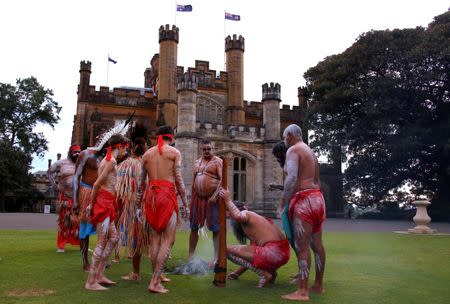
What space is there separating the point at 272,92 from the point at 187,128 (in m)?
6.20

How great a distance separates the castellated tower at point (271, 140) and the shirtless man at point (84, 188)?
20.6 meters

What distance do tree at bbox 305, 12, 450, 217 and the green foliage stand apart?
84.2ft

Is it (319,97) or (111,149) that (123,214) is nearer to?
(111,149)

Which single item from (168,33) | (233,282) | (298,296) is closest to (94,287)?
(233,282)

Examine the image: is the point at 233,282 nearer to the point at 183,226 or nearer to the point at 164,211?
the point at 164,211

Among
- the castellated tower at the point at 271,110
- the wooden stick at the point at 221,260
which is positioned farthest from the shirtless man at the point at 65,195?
the castellated tower at the point at 271,110

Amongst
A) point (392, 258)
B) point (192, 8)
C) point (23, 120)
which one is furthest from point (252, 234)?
point (23, 120)

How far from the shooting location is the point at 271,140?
1073 inches

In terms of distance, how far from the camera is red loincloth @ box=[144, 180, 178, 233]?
5031 millimetres

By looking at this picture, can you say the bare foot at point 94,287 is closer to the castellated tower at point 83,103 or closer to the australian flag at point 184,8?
the castellated tower at point 83,103

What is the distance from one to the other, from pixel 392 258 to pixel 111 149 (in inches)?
223

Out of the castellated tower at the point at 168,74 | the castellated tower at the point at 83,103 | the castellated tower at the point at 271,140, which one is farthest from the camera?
the castellated tower at the point at 83,103

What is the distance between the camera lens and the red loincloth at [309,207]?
494 centimetres

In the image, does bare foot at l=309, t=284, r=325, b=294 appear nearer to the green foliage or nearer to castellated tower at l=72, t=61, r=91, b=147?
castellated tower at l=72, t=61, r=91, b=147
